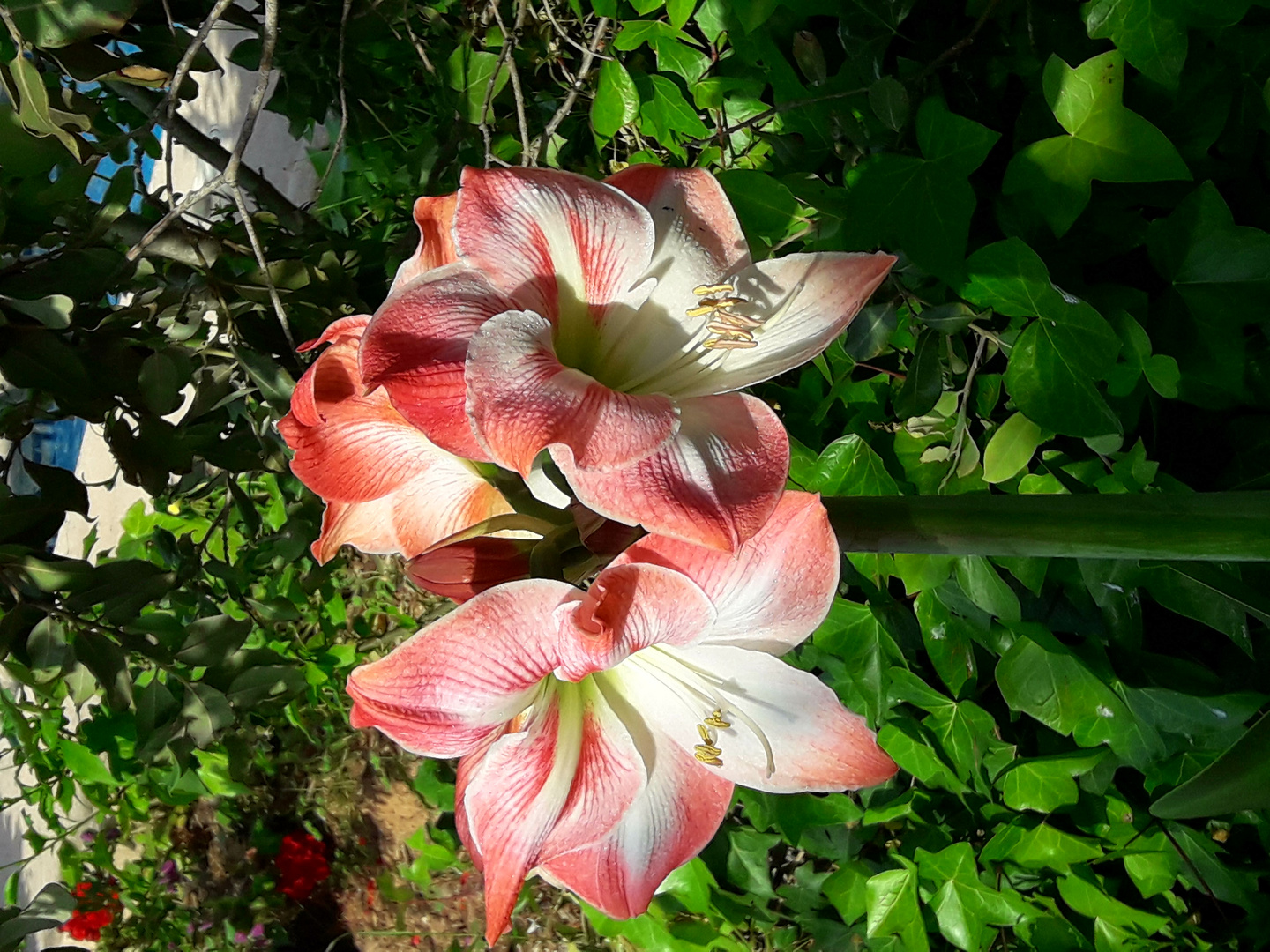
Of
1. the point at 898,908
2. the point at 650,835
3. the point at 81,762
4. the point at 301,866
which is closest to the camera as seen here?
the point at 650,835

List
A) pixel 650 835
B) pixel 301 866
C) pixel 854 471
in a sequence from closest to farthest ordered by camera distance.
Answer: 1. pixel 650 835
2. pixel 854 471
3. pixel 301 866

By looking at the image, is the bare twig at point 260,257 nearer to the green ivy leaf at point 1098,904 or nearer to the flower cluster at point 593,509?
the flower cluster at point 593,509

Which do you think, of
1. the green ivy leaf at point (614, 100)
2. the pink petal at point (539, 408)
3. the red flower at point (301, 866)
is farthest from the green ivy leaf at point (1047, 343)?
the red flower at point (301, 866)

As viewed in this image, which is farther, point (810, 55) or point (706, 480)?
point (810, 55)

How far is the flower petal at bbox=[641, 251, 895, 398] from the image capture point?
1.39 feet

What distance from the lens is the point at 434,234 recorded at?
42 centimetres

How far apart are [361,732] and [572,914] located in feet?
2.10

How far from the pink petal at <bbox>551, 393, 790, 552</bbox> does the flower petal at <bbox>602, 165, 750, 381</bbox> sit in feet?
0.19

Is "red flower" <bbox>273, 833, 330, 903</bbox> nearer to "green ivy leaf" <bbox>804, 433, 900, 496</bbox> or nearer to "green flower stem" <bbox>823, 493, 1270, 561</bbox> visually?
"green ivy leaf" <bbox>804, 433, 900, 496</bbox>

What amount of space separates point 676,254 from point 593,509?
148mm

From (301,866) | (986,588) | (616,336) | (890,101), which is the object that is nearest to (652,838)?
(616,336)

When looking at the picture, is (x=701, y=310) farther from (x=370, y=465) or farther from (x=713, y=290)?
(x=370, y=465)

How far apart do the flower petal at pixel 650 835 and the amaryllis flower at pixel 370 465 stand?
144 mm

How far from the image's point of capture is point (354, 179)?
1.37 meters
